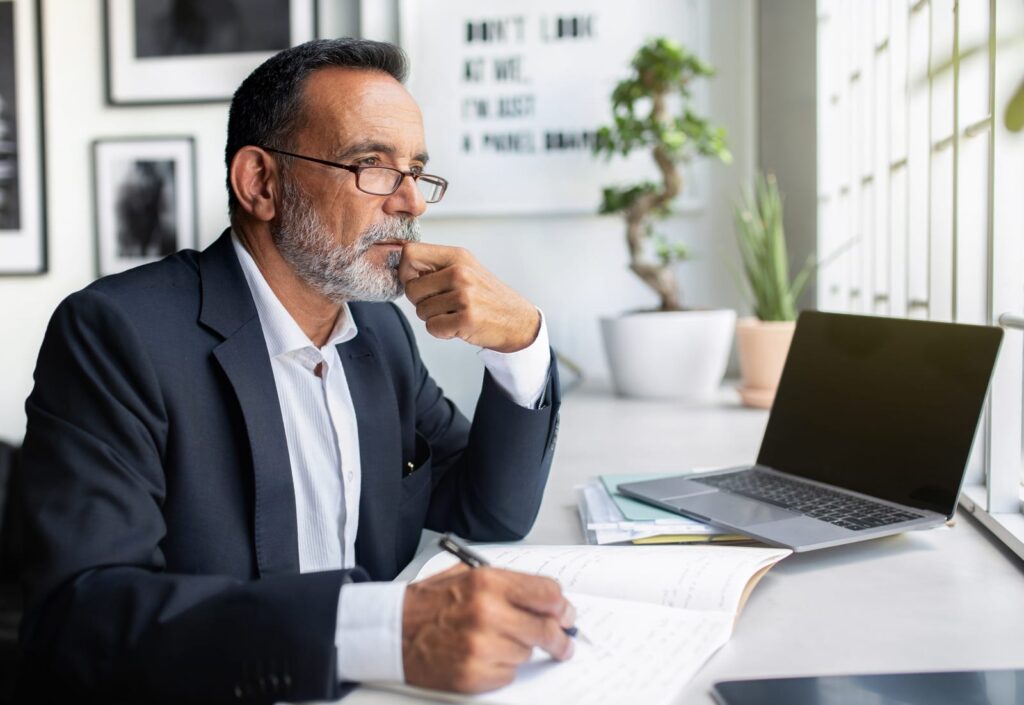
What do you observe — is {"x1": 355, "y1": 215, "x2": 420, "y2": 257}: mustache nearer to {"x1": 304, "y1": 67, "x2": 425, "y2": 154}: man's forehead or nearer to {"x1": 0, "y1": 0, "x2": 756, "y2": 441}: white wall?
{"x1": 304, "y1": 67, "x2": 425, "y2": 154}: man's forehead

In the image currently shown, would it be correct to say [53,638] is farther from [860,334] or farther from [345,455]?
[860,334]

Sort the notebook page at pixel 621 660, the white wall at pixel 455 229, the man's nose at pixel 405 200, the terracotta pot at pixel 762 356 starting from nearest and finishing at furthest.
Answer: the notebook page at pixel 621 660, the man's nose at pixel 405 200, the terracotta pot at pixel 762 356, the white wall at pixel 455 229

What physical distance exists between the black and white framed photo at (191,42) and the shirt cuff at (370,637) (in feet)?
7.10

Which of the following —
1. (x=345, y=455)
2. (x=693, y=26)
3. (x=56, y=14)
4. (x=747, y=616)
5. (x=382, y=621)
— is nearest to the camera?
(x=382, y=621)

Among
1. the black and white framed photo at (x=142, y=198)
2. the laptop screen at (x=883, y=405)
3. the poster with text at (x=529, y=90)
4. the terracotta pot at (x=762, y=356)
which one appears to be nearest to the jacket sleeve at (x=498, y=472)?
the laptop screen at (x=883, y=405)

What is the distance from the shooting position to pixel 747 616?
0.89 metres

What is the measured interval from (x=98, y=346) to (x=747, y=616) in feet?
2.29

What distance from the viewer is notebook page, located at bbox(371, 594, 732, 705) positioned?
2.31 feet

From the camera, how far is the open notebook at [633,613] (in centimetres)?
71

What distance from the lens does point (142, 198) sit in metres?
2.72

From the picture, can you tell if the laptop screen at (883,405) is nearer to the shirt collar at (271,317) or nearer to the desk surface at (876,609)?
the desk surface at (876,609)

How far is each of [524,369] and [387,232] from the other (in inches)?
10.2

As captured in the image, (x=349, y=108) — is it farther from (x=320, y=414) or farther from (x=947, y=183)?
(x=947, y=183)

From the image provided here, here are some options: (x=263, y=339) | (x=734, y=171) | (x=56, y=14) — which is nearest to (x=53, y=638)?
(x=263, y=339)
